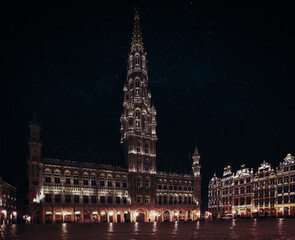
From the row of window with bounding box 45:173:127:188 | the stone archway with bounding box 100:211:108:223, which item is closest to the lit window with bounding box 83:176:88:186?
the row of window with bounding box 45:173:127:188

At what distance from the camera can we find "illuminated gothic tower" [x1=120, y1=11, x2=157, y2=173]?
80.9m

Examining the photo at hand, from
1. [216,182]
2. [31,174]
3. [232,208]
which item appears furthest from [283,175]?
[31,174]

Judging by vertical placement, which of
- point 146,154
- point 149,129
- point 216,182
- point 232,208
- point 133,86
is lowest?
point 232,208

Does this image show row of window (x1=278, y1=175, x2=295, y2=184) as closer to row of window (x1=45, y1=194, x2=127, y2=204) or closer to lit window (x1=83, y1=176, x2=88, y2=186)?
row of window (x1=45, y1=194, x2=127, y2=204)

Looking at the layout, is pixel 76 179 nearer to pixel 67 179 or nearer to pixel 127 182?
pixel 67 179

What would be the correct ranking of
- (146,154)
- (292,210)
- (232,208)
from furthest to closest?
(232,208) < (146,154) < (292,210)

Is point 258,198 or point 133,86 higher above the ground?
point 133,86

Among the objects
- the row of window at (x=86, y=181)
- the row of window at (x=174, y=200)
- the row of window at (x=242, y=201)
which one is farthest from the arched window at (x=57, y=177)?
the row of window at (x=242, y=201)

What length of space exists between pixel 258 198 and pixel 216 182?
63.3 feet

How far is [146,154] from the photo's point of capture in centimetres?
8294

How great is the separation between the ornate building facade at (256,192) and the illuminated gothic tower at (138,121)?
2608 cm

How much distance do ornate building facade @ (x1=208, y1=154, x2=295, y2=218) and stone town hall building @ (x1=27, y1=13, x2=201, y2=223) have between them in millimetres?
9900

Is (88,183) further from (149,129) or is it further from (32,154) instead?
(149,129)

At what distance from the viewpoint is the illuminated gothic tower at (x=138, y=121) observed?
80.9 m
